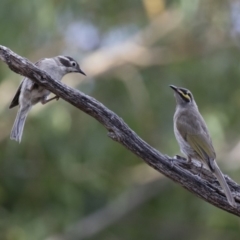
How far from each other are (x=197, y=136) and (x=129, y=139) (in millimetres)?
997

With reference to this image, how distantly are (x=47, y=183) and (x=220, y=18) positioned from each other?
4.36m

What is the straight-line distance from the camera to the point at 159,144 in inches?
571

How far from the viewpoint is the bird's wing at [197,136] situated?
6773mm

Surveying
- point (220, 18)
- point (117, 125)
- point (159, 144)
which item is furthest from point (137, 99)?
point (117, 125)

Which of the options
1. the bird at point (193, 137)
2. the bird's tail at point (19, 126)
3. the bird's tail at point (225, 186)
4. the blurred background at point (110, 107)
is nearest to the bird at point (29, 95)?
the bird's tail at point (19, 126)

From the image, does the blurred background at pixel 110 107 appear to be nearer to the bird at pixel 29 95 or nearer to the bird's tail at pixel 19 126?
the bird at pixel 29 95

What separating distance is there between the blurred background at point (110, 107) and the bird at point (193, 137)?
5.91 metres

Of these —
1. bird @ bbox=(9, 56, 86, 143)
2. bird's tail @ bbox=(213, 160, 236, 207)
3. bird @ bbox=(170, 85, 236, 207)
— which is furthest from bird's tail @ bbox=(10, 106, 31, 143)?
bird's tail @ bbox=(213, 160, 236, 207)

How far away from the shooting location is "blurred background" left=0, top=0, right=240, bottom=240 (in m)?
14.2

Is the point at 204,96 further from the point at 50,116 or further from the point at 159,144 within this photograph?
the point at 50,116

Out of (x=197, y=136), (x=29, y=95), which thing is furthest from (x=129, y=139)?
(x=29, y=95)

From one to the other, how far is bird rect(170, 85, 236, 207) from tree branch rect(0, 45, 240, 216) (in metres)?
0.13

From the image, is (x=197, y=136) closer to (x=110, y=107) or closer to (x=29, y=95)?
(x=29, y=95)

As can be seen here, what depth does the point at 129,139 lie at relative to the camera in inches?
248
